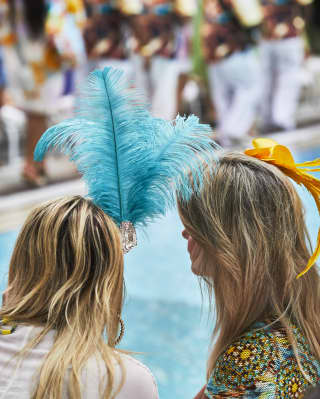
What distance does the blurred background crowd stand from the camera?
6.44 meters

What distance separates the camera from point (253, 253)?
61.2 inches

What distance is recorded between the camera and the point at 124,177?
1.56m

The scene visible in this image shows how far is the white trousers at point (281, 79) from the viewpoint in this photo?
9195 mm

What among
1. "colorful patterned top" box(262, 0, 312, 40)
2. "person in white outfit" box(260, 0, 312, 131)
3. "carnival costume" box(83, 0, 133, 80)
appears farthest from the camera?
"person in white outfit" box(260, 0, 312, 131)

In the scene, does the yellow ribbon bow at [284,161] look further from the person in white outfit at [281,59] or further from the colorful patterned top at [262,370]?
the person in white outfit at [281,59]

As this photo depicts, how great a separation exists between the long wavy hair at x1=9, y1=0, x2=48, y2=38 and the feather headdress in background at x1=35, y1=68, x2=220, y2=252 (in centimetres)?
504

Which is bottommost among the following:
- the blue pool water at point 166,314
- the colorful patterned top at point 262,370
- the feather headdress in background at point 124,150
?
the blue pool water at point 166,314

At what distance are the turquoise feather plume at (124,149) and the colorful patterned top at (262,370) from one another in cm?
36

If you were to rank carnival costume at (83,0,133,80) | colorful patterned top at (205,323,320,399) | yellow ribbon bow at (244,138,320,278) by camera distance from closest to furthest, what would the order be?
1. colorful patterned top at (205,323,320,399)
2. yellow ribbon bow at (244,138,320,278)
3. carnival costume at (83,0,133,80)

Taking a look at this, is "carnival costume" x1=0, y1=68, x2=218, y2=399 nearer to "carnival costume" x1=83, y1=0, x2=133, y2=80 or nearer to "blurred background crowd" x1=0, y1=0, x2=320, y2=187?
"blurred background crowd" x1=0, y1=0, x2=320, y2=187

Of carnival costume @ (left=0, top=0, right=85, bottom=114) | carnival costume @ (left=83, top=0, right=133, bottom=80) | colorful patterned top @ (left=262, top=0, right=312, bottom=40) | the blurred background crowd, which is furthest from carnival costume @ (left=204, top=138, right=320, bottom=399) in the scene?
colorful patterned top @ (left=262, top=0, right=312, bottom=40)

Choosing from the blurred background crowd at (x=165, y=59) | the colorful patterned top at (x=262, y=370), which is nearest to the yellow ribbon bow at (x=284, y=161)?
the colorful patterned top at (x=262, y=370)

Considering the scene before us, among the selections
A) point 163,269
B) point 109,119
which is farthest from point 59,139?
point 163,269

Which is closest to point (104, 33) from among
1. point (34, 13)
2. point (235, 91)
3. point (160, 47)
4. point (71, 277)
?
point (34, 13)
